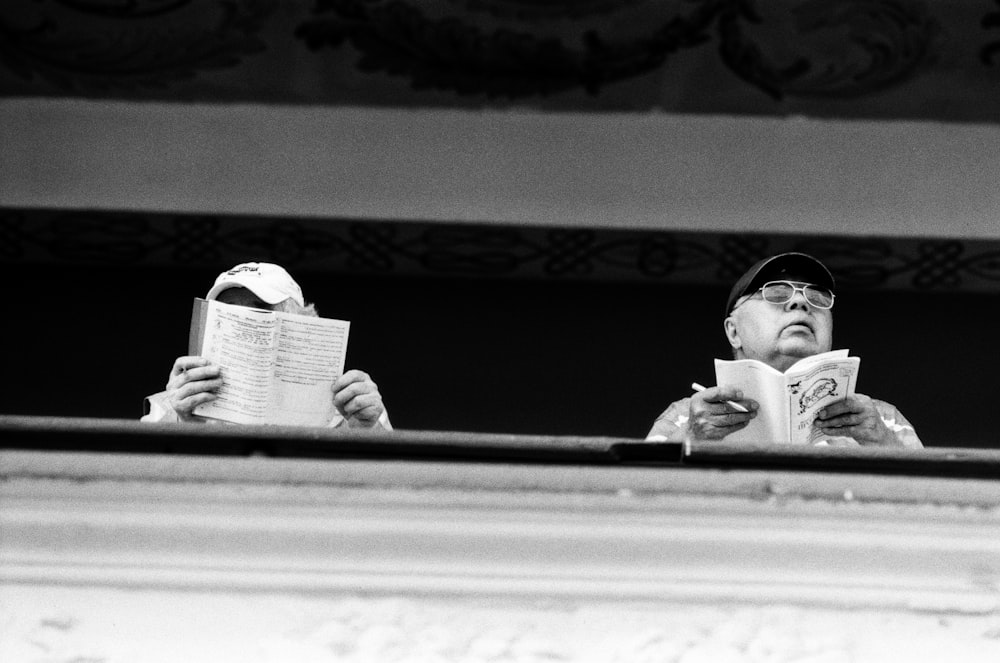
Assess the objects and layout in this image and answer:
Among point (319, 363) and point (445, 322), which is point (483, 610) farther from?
point (445, 322)

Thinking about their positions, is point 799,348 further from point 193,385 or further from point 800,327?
point 193,385

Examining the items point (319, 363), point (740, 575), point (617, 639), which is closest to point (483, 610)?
point (617, 639)

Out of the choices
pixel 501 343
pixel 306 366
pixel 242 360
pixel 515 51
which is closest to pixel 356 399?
pixel 306 366

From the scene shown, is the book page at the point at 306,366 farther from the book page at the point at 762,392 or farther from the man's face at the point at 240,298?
the book page at the point at 762,392

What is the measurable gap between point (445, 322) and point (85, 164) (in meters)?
1.26

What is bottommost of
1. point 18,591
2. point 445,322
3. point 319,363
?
point 18,591

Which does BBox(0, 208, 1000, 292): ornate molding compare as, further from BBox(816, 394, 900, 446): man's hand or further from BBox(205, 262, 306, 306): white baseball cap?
BBox(816, 394, 900, 446): man's hand

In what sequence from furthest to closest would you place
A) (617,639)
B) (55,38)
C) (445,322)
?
(445,322) → (55,38) → (617,639)

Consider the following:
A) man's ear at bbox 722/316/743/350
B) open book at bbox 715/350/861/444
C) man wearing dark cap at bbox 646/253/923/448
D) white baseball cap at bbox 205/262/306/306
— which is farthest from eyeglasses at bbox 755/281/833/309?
white baseball cap at bbox 205/262/306/306

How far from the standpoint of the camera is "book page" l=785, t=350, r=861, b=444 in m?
3.76

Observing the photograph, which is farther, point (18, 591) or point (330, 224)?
point (330, 224)

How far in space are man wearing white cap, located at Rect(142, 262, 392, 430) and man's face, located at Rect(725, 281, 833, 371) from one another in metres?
0.83

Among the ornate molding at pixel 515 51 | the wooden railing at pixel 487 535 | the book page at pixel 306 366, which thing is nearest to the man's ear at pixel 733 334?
the book page at pixel 306 366

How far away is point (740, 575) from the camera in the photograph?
297cm
